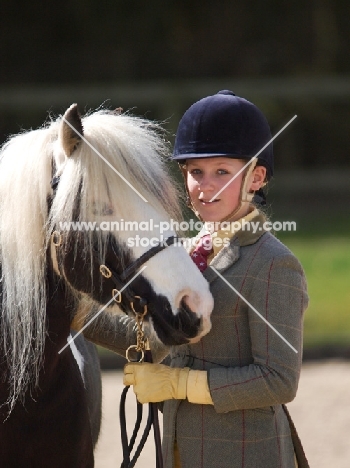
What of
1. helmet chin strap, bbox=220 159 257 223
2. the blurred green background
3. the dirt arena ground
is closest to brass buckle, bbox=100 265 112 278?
helmet chin strap, bbox=220 159 257 223

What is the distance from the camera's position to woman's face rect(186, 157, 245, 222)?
2.20 m

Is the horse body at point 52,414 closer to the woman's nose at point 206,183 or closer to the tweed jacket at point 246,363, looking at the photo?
the tweed jacket at point 246,363

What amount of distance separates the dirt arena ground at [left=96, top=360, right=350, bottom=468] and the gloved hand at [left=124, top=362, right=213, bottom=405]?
84.0 inches

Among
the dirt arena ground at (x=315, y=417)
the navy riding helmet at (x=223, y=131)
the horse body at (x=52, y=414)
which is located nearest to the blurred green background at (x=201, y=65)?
the dirt arena ground at (x=315, y=417)

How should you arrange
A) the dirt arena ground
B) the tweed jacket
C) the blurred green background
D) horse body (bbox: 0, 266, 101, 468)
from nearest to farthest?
the tweed jacket → horse body (bbox: 0, 266, 101, 468) → the dirt arena ground → the blurred green background

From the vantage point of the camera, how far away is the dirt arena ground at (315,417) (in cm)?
429

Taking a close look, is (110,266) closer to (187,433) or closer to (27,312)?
(27,312)

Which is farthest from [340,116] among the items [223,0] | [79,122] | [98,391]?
[79,122]

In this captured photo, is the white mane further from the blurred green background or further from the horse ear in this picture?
the blurred green background

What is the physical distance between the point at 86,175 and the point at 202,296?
42cm

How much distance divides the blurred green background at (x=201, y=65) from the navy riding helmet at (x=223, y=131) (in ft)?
35.0

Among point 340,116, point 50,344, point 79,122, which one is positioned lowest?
point 50,344

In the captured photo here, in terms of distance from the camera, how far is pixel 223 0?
14.9 meters

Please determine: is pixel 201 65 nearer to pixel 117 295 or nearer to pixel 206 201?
pixel 206 201
